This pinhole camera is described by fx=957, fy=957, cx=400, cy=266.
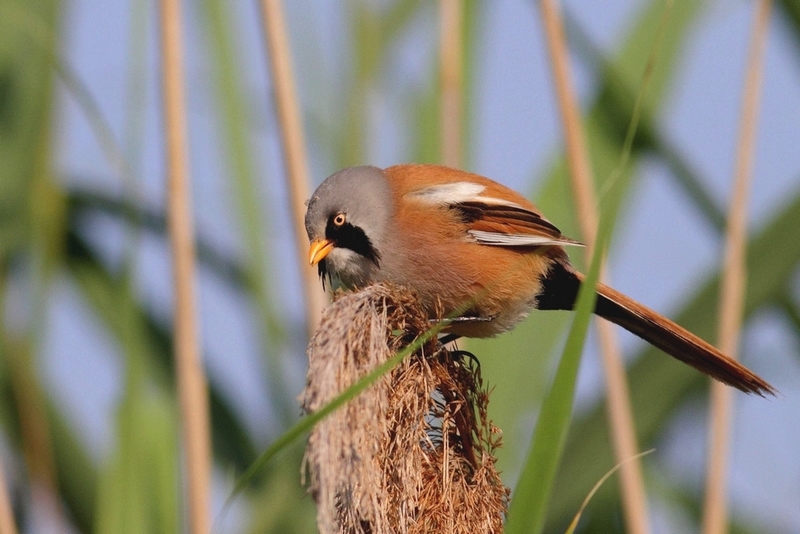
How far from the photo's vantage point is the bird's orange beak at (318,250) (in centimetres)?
244

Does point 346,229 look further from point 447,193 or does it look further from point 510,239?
point 510,239

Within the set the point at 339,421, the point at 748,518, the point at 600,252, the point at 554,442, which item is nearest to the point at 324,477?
the point at 339,421

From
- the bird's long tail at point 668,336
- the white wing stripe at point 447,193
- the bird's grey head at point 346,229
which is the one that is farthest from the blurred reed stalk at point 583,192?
the bird's grey head at point 346,229

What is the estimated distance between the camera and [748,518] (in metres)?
2.72

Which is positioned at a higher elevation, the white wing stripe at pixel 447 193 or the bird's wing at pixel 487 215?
the white wing stripe at pixel 447 193

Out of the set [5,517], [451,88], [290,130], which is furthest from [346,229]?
[5,517]

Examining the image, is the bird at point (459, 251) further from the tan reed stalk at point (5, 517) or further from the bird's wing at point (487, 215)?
the tan reed stalk at point (5, 517)

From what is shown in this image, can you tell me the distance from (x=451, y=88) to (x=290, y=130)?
1.87 ft

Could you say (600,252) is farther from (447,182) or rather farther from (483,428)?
(447,182)

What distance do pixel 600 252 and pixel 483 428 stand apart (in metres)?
0.73

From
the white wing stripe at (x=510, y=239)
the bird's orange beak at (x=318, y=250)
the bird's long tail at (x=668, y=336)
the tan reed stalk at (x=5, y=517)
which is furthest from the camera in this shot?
the white wing stripe at (x=510, y=239)

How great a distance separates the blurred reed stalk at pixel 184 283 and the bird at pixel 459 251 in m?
0.34

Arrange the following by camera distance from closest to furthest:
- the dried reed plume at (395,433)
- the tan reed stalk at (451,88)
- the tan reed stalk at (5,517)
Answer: the dried reed plume at (395,433) → the tan reed stalk at (5,517) → the tan reed stalk at (451,88)

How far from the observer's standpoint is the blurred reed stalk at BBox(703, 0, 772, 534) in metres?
2.48
